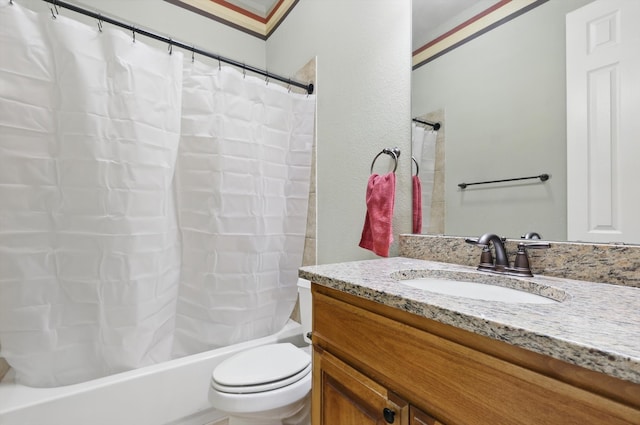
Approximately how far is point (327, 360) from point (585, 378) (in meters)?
0.58

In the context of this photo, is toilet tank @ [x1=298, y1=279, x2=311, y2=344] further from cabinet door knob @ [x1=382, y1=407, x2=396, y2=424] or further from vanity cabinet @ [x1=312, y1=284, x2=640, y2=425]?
cabinet door knob @ [x1=382, y1=407, x2=396, y2=424]

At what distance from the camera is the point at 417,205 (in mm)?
1310

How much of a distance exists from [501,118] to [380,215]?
56cm

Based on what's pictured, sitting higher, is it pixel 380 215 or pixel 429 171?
pixel 429 171

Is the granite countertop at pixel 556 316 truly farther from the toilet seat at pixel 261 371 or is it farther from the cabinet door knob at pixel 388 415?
the toilet seat at pixel 261 371

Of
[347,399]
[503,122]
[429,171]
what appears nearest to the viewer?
[347,399]

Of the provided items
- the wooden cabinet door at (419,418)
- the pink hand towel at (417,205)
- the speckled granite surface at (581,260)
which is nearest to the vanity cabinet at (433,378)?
the wooden cabinet door at (419,418)

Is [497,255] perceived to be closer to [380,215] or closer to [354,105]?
[380,215]

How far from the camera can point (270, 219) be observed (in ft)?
5.40

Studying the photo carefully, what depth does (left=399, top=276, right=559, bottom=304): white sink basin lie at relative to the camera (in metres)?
0.75

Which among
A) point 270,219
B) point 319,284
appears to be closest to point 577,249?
point 319,284

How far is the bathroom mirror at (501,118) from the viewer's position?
34.7 inches

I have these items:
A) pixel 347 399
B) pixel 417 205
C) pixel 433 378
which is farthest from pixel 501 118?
pixel 347 399

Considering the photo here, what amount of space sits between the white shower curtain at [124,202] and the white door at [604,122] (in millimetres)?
1309
